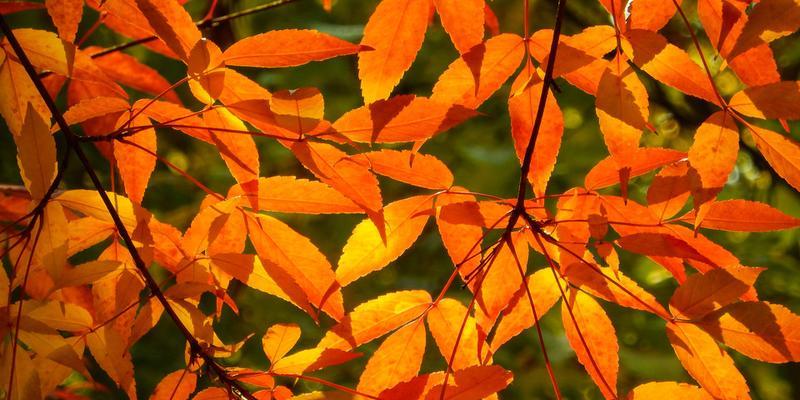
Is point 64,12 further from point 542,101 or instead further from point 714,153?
point 714,153

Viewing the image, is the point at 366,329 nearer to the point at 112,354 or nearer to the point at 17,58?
the point at 112,354

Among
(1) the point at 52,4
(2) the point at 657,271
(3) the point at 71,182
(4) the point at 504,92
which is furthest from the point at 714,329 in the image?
(3) the point at 71,182

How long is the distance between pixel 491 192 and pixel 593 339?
1.11m

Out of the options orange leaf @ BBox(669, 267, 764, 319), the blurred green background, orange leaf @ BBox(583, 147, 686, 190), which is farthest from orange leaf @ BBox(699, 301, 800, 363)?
the blurred green background

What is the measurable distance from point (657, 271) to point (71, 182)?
133cm

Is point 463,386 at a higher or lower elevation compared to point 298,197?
lower

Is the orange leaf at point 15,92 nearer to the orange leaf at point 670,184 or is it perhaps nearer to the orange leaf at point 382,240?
the orange leaf at point 382,240

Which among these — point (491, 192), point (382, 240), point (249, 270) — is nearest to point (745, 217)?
point (382, 240)

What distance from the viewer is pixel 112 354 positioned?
60 centimetres

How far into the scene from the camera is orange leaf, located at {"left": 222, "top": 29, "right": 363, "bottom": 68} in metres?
0.50

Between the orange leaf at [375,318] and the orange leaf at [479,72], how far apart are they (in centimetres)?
17

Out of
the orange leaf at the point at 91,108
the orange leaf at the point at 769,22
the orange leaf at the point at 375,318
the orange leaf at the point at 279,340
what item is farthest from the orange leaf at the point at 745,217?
the orange leaf at the point at 91,108

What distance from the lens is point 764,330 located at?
22.1 inches

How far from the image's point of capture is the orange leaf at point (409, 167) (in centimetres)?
58
